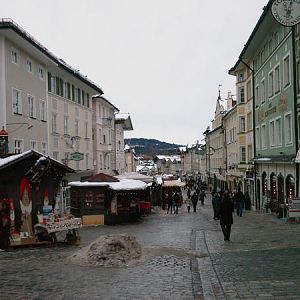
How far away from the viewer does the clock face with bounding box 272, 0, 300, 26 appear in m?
17.5

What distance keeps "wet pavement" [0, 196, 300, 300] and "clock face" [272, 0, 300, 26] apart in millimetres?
7579

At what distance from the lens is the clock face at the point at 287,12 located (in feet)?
57.6

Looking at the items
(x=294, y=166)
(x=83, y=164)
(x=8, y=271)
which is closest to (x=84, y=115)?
(x=83, y=164)

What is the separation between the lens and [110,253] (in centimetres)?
1237

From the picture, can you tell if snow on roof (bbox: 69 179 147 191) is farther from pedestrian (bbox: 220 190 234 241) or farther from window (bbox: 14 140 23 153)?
pedestrian (bbox: 220 190 234 241)

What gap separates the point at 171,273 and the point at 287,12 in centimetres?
1118

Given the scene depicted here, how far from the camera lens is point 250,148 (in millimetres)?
42719

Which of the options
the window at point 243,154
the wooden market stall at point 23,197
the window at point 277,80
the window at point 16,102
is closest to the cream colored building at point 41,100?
the window at point 16,102

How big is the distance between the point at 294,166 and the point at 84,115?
76.8ft

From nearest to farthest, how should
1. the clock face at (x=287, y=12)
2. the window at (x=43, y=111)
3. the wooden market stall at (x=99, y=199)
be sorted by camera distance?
1. the clock face at (x=287, y=12)
2. the wooden market stall at (x=99, y=199)
3. the window at (x=43, y=111)

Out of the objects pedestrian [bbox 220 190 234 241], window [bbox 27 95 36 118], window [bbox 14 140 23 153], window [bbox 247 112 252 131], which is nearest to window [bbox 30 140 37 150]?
window [bbox 27 95 36 118]

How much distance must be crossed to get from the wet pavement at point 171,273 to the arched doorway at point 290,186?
11.0 metres

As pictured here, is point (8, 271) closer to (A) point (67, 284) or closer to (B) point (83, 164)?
(A) point (67, 284)

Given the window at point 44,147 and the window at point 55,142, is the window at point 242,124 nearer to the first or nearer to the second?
the window at point 55,142
